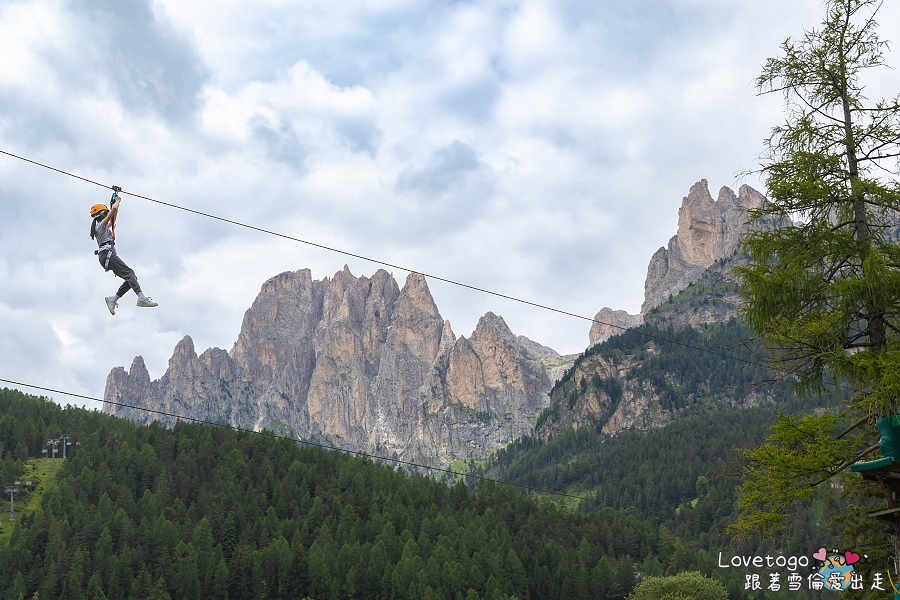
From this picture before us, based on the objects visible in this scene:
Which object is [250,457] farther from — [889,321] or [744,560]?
[889,321]

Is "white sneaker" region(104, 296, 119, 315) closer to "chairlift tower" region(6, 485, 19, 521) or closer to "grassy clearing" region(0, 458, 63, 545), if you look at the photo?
"grassy clearing" region(0, 458, 63, 545)

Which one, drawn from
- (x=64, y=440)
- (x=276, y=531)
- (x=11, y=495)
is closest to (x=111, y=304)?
(x=276, y=531)

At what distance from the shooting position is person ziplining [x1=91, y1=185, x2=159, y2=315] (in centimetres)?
1759

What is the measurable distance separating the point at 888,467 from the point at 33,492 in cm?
14166

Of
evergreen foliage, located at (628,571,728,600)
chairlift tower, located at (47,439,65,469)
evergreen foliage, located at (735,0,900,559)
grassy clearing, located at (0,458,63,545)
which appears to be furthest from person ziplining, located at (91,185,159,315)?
chairlift tower, located at (47,439,65,469)

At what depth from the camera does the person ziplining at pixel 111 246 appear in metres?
17.6

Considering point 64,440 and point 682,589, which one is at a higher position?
point 64,440

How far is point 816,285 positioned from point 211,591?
10488 centimetres

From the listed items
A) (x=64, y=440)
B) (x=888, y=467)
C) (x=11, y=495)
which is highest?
(x=64, y=440)

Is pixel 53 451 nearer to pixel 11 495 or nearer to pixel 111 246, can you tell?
pixel 11 495

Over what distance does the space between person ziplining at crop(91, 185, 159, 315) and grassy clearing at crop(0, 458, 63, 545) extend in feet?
365

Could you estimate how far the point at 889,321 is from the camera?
50.2ft

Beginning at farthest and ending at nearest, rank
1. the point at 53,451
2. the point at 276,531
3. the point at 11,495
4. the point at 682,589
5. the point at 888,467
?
the point at 53,451
the point at 11,495
the point at 276,531
the point at 682,589
the point at 888,467

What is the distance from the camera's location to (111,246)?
1764 cm
